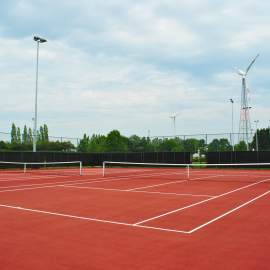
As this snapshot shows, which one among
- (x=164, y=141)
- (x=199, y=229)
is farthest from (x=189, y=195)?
(x=164, y=141)

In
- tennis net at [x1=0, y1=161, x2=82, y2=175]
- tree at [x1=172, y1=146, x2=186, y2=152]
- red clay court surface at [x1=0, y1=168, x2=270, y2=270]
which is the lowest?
tennis net at [x1=0, y1=161, x2=82, y2=175]

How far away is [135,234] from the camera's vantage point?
547cm

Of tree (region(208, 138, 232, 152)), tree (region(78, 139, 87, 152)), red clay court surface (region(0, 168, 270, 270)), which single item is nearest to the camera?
Result: red clay court surface (region(0, 168, 270, 270))

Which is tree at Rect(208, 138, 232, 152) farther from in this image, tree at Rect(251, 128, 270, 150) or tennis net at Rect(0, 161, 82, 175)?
tennis net at Rect(0, 161, 82, 175)

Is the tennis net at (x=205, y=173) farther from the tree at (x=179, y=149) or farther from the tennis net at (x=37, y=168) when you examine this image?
the tree at (x=179, y=149)

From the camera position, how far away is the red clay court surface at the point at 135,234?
161 inches

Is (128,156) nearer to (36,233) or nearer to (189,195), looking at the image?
(189,195)

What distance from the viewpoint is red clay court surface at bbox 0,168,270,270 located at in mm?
4102

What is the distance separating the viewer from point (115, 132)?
8625 cm

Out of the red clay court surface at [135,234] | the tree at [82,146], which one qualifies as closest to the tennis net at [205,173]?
the tree at [82,146]

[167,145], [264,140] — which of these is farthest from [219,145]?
[167,145]

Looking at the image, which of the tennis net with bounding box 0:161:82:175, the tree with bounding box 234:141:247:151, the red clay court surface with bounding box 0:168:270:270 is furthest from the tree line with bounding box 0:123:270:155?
the red clay court surface with bounding box 0:168:270:270

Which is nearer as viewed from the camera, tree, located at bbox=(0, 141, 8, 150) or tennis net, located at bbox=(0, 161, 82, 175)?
tennis net, located at bbox=(0, 161, 82, 175)

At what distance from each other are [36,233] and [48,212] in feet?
6.66
